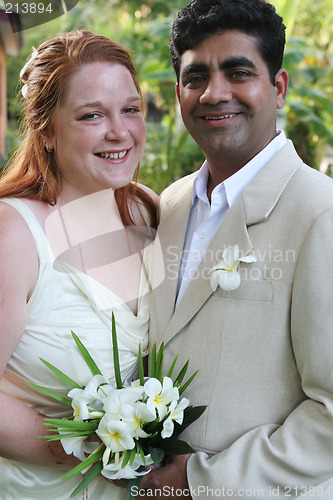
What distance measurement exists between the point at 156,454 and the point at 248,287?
693 millimetres

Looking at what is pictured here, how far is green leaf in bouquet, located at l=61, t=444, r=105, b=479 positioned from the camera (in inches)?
72.9

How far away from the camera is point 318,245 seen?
5.96ft

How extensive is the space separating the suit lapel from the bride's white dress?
21cm

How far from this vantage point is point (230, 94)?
2230mm

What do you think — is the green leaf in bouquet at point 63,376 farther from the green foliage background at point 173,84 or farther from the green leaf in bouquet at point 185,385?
the green foliage background at point 173,84

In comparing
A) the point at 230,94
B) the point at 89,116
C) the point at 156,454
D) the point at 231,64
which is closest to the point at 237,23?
the point at 231,64

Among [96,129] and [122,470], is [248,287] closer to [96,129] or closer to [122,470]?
[122,470]

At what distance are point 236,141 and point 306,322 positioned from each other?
82 cm

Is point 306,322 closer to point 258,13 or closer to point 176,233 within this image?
point 176,233

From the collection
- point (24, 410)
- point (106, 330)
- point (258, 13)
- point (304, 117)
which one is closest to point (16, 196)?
point (106, 330)

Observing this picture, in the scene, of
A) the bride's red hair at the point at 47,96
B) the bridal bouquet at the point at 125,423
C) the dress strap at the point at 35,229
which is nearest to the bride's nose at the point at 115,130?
the bride's red hair at the point at 47,96

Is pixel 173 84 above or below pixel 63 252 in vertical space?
below

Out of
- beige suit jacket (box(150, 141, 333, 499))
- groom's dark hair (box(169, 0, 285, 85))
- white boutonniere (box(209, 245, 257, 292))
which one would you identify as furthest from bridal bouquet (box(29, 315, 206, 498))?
groom's dark hair (box(169, 0, 285, 85))

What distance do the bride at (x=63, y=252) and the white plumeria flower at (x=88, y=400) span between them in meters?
0.16
